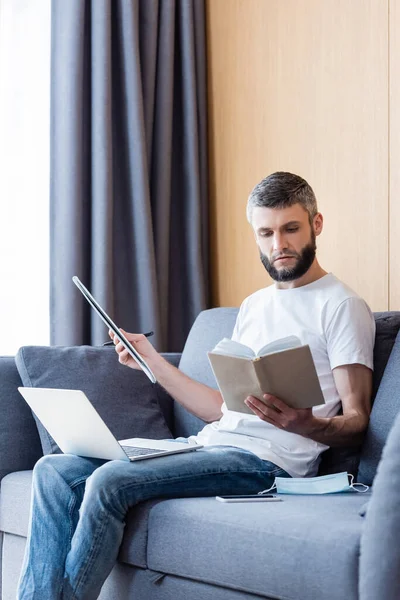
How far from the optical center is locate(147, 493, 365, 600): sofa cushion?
60.2 inches

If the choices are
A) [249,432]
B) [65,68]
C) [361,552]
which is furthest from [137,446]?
[65,68]

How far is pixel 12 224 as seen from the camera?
3.23 m

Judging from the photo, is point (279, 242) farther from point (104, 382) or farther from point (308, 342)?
point (104, 382)

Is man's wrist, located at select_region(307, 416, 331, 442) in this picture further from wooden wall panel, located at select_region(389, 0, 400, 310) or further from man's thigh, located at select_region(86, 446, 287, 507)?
wooden wall panel, located at select_region(389, 0, 400, 310)

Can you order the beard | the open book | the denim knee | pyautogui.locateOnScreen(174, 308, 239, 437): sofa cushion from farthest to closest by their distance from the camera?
pyautogui.locateOnScreen(174, 308, 239, 437): sofa cushion < the beard < the denim knee < the open book

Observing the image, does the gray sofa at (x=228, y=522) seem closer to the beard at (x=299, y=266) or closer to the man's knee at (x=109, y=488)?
the man's knee at (x=109, y=488)

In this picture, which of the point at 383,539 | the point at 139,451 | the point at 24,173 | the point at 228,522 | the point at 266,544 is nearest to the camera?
the point at 383,539

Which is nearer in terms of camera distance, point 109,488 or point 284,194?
point 109,488

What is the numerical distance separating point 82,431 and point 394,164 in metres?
1.34

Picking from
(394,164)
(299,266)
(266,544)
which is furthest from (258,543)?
(394,164)

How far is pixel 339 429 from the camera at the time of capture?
204cm

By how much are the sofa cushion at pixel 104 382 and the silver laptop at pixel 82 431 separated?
1.17 ft

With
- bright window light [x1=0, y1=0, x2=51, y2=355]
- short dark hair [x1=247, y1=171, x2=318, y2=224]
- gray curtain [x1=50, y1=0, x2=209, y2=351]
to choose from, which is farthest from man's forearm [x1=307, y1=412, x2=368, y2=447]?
bright window light [x1=0, y1=0, x2=51, y2=355]

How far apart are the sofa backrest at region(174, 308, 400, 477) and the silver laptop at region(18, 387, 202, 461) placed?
1.26 feet
